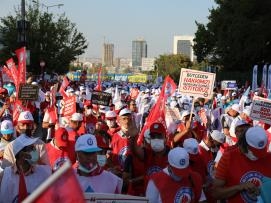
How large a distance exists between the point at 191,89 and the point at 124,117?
3242mm

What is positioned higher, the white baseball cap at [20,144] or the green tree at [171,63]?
the white baseball cap at [20,144]

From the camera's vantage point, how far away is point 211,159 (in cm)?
744

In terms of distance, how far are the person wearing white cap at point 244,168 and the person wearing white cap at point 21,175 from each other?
149 centimetres

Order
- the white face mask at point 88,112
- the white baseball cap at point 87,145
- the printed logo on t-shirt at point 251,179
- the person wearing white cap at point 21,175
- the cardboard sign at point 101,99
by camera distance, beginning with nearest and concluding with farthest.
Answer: the person wearing white cap at point 21,175
the white baseball cap at point 87,145
the printed logo on t-shirt at point 251,179
the white face mask at point 88,112
the cardboard sign at point 101,99

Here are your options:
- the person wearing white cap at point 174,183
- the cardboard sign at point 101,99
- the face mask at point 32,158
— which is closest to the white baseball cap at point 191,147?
the person wearing white cap at point 174,183

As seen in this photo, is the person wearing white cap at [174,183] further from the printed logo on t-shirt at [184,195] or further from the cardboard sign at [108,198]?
the cardboard sign at [108,198]

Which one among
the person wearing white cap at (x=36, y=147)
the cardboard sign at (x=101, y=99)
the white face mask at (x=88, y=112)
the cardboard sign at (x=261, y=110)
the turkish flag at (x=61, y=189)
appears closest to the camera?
the turkish flag at (x=61, y=189)

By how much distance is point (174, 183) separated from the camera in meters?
5.09

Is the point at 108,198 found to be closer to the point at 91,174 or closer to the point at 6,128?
the point at 91,174

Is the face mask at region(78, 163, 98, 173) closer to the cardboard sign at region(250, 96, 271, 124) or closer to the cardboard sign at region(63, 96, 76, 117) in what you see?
the cardboard sign at region(250, 96, 271, 124)

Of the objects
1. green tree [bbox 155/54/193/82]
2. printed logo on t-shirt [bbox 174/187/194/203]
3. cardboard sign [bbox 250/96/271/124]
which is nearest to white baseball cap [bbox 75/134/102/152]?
printed logo on t-shirt [bbox 174/187/194/203]

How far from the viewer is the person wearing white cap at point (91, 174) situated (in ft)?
16.0

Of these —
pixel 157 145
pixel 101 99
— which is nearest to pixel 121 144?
pixel 157 145

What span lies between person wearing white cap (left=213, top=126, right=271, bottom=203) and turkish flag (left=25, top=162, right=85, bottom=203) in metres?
2.63
